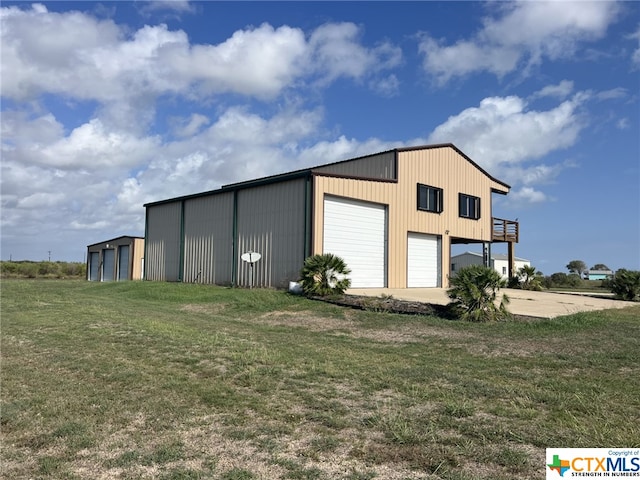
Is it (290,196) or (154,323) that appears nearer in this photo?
(154,323)

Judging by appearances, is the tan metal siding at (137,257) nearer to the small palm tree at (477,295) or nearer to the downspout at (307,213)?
the downspout at (307,213)

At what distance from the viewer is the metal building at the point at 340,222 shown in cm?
1911

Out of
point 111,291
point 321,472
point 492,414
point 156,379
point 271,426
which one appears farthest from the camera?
point 111,291

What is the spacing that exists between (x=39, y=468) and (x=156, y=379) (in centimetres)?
243

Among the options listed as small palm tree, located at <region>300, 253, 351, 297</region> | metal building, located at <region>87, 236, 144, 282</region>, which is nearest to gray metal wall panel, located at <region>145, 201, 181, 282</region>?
metal building, located at <region>87, 236, 144, 282</region>

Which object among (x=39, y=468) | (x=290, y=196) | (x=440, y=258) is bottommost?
(x=39, y=468)

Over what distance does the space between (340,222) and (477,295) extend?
8233mm

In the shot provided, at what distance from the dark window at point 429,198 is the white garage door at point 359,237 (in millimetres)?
2979

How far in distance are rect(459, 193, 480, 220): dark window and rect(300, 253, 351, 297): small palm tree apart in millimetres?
12429

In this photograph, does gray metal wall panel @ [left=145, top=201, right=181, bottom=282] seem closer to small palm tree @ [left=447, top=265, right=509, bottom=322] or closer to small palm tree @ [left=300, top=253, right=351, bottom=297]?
small palm tree @ [left=300, top=253, right=351, bottom=297]

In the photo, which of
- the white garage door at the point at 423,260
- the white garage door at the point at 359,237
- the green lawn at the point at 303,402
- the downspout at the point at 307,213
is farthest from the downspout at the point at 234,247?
the green lawn at the point at 303,402

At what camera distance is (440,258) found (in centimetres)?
2491

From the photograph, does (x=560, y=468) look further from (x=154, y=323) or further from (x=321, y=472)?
(x=154, y=323)

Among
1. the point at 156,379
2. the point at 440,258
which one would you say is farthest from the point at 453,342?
the point at 440,258
